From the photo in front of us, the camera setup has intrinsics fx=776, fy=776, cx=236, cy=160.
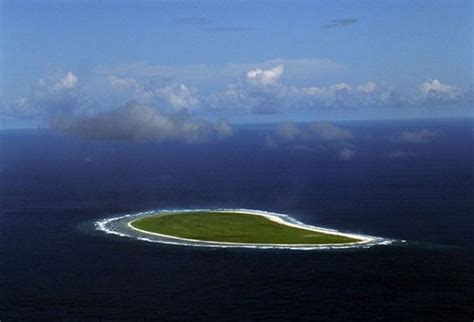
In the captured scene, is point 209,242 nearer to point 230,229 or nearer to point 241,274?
point 230,229

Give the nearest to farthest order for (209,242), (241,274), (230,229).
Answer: (241,274), (209,242), (230,229)

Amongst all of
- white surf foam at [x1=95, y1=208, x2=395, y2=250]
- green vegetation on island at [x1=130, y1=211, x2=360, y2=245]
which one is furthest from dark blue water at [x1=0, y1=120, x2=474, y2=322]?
green vegetation on island at [x1=130, y1=211, x2=360, y2=245]

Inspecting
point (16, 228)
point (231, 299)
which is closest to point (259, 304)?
point (231, 299)

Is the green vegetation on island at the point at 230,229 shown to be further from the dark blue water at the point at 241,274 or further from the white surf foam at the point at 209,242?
the dark blue water at the point at 241,274

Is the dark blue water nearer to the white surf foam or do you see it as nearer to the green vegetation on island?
the white surf foam

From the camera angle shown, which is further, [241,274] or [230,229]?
[230,229]

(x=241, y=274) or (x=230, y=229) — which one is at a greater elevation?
(x=230, y=229)

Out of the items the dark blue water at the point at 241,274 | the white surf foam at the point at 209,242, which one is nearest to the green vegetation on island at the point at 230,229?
the white surf foam at the point at 209,242

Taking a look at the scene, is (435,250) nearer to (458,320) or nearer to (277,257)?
(277,257)

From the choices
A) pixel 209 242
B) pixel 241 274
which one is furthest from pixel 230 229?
pixel 241 274
